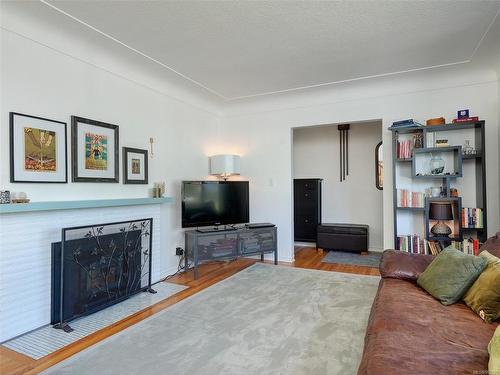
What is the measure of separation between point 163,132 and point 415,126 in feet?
10.4

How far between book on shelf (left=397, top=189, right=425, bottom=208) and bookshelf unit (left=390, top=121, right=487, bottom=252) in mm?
28

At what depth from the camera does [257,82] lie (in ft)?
12.6

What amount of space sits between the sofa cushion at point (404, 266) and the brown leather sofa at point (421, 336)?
189 millimetres

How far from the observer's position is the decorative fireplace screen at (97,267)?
2.51 m

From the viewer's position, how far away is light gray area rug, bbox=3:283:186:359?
2.15 metres

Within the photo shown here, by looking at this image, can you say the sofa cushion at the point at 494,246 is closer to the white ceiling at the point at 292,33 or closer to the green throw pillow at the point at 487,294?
the green throw pillow at the point at 487,294

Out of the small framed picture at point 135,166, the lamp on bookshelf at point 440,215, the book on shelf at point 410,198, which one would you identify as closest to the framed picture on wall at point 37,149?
the small framed picture at point 135,166

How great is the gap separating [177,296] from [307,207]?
327 cm

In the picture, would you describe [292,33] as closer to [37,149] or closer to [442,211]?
[37,149]

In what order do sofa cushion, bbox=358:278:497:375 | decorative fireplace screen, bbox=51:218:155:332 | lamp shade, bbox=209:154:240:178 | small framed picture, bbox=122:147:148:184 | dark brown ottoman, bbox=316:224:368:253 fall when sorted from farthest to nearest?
dark brown ottoman, bbox=316:224:368:253 < lamp shade, bbox=209:154:240:178 < small framed picture, bbox=122:147:148:184 < decorative fireplace screen, bbox=51:218:155:332 < sofa cushion, bbox=358:278:497:375

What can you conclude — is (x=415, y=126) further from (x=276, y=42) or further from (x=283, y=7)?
(x=283, y=7)

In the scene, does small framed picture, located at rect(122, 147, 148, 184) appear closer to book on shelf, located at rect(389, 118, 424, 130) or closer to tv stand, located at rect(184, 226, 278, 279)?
tv stand, located at rect(184, 226, 278, 279)

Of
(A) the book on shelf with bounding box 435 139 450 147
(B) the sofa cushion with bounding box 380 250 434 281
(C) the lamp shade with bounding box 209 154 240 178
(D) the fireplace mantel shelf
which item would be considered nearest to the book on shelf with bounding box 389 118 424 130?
(A) the book on shelf with bounding box 435 139 450 147

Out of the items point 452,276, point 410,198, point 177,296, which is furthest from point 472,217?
point 177,296
